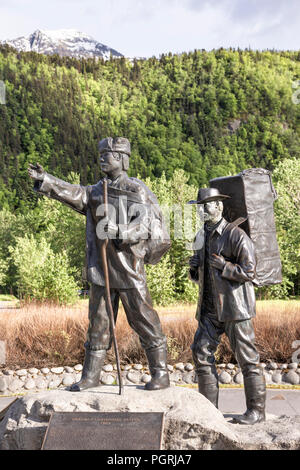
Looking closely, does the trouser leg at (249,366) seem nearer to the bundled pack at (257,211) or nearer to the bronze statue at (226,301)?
the bronze statue at (226,301)

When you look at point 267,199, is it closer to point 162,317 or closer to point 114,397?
point 114,397

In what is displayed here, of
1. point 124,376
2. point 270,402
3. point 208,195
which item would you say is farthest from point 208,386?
point 124,376

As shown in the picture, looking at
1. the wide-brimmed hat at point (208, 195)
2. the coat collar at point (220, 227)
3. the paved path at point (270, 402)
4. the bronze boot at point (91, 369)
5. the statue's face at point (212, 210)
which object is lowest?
the paved path at point (270, 402)

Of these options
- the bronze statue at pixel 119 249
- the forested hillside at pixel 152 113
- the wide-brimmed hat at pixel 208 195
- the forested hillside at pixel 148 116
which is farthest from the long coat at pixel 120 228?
the forested hillside at pixel 152 113

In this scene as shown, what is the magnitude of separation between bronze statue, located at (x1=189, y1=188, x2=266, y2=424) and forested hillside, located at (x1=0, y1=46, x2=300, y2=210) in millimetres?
50184

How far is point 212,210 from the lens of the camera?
4.61 metres

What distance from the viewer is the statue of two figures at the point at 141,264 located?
4.36 metres

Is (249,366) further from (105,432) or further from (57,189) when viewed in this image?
(57,189)

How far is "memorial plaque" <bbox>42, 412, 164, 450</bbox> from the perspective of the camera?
367 centimetres

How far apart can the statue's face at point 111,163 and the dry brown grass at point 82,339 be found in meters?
3.71

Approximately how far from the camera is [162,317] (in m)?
8.73

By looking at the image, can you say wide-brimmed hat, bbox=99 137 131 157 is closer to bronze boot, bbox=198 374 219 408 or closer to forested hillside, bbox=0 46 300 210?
bronze boot, bbox=198 374 219 408

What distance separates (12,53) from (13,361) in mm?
68266

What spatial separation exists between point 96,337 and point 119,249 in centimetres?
76
